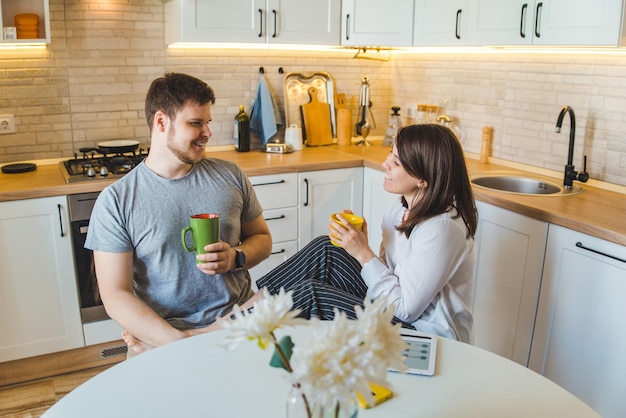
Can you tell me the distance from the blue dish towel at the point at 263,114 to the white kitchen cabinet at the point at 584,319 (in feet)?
5.56

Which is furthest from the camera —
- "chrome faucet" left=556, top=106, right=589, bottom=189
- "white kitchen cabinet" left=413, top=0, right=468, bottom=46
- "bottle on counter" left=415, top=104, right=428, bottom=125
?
"bottle on counter" left=415, top=104, right=428, bottom=125

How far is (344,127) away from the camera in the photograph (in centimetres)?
371

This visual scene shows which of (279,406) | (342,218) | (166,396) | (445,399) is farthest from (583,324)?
(166,396)

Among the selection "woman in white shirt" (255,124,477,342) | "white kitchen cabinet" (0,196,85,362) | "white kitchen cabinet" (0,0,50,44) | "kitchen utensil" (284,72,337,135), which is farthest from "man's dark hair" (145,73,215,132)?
"kitchen utensil" (284,72,337,135)

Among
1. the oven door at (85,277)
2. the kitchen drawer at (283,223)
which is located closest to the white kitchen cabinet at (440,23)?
the kitchen drawer at (283,223)

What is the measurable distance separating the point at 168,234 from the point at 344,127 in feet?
6.51

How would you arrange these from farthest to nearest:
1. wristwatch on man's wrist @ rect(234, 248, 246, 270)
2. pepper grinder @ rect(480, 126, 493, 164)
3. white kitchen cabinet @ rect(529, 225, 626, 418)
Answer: pepper grinder @ rect(480, 126, 493, 164), white kitchen cabinet @ rect(529, 225, 626, 418), wristwatch on man's wrist @ rect(234, 248, 246, 270)

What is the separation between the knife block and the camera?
12.1 feet

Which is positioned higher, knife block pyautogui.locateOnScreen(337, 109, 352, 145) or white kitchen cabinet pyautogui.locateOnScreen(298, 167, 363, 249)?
knife block pyautogui.locateOnScreen(337, 109, 352, 145)

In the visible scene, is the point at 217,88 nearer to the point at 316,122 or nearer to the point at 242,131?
the point at 242,131

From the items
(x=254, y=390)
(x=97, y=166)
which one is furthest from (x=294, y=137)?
(x=254, y=390)

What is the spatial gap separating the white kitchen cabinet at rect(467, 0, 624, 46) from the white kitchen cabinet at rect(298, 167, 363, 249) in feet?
3.10

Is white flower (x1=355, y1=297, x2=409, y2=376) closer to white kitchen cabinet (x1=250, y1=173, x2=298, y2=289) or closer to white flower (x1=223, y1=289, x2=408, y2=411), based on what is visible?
white flower (x1=223, y1=289, x2=408, y2=411)

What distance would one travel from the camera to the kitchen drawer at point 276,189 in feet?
10.1
